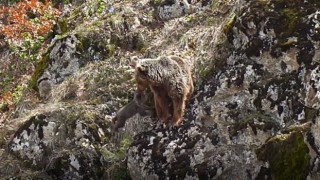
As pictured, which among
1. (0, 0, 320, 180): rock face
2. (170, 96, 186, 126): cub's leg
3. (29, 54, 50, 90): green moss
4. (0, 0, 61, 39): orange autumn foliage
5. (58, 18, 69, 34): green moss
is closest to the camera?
(0, 0, 320, 180): rock face

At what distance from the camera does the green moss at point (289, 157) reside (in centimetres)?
646

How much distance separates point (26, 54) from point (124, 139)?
6.01 m

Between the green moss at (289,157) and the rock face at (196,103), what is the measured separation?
1cm

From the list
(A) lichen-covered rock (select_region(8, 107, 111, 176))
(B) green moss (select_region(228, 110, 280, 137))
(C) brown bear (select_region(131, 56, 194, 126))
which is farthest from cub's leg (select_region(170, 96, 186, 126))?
(A) lichen-covered rock (select_region(8, 107, 111, 176))

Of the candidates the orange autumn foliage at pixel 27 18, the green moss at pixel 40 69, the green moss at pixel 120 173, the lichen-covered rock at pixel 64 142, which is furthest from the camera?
the orange autumn foliage at pixel 27 18

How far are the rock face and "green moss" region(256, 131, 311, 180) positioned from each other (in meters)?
0.01

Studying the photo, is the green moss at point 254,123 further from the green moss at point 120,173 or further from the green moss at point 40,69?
the green moss at point 40,69

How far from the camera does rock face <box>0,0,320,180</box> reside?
742 cm

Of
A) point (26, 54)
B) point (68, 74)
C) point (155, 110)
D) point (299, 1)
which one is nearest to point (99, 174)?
point (155, 110)

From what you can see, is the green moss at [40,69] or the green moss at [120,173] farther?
the green moss at [40,69]

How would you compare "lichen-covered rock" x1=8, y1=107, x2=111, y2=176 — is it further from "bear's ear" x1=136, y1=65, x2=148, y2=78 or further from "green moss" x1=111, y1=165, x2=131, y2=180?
"bear's ear" x1=136, y1=65, x2=148, y2=78

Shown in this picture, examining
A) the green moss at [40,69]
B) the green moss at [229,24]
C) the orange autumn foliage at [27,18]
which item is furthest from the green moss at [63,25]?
the green moss at [229,24]

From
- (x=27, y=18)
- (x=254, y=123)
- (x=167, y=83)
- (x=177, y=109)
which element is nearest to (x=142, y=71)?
(x=167, y=83)

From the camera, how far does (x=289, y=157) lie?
259 inches
